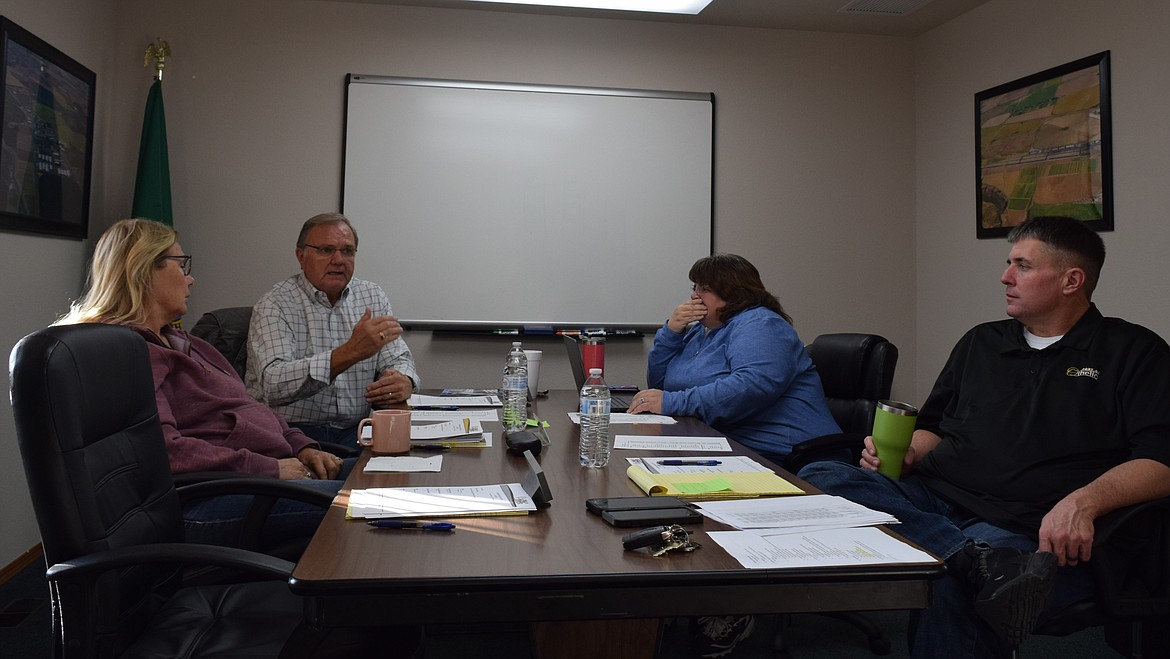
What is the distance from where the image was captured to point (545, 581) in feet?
3.34

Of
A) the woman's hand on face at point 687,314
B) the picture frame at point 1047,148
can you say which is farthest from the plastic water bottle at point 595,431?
the picture frame at point 1047,148

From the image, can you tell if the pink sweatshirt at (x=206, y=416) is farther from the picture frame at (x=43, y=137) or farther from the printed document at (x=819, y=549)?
the picture frame at (x=43, y=137)

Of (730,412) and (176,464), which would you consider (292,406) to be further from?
(730,412)

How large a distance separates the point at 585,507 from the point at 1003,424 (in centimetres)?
123

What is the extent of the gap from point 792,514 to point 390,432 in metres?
0.92

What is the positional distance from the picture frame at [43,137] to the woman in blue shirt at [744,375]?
2.47 meters

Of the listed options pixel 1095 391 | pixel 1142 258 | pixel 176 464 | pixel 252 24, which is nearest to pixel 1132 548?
pixel 1095 391

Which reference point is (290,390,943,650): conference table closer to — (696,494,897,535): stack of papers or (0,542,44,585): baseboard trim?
(696,494,897,535): stack of papers

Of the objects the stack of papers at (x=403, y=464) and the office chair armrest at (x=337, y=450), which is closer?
the stack of papers at (x=403, y=464)

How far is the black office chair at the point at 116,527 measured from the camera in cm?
122

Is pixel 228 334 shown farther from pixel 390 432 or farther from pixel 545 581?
pixel 545 581

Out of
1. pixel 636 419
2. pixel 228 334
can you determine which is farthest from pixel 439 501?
pixel 228 334

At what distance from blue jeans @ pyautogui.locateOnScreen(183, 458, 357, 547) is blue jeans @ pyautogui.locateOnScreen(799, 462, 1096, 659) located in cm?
116

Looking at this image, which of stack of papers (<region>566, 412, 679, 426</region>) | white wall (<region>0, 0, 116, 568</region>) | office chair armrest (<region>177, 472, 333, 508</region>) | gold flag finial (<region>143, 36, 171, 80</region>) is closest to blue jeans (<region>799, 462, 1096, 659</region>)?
stack of papers (<region>566, 412, 679, 426</region>)
